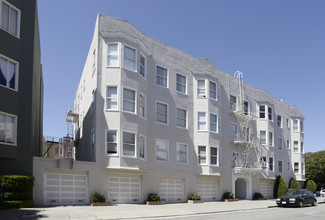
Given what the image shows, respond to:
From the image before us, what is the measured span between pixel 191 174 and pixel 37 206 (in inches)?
493

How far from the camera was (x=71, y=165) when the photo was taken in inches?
782

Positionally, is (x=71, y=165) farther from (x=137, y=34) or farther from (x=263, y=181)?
(x=263, y=181)

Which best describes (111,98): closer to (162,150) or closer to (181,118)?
(162,150)

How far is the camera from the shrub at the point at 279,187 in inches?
1430

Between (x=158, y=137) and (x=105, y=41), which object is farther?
(x=158, y=137)

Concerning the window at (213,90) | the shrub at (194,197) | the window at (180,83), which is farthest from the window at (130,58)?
the shrub at (194,197)

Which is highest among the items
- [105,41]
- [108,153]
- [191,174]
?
[105,41]

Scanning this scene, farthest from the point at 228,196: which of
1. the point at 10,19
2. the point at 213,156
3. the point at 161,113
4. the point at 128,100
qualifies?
the point at 10,19

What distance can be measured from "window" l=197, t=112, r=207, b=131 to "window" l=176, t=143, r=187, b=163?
2.24 meters

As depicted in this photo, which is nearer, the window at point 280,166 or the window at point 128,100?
the window at point 128,100

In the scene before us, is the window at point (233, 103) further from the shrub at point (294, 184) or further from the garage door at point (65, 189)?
the garage door at point (65, 189)

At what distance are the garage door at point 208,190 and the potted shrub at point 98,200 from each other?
979cm

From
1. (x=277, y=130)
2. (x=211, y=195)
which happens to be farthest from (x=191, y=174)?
(x=277, y=130)

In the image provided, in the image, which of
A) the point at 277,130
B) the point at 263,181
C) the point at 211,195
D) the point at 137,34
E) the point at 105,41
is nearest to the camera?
the point at 105,41
